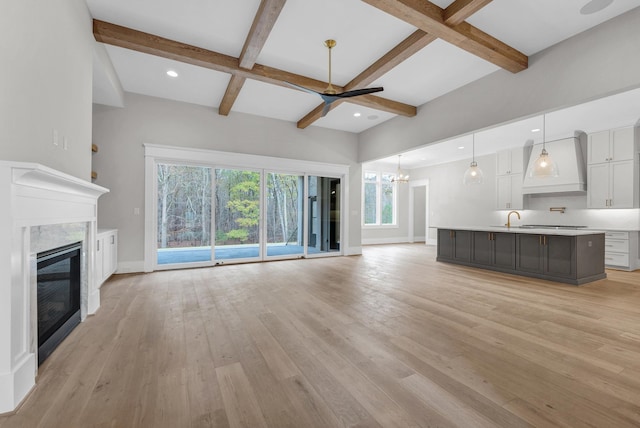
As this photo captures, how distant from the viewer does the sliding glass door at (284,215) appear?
244 inches

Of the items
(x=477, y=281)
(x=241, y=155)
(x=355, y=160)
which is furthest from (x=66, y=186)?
(x=355, y=160)

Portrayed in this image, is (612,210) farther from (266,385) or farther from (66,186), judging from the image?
(66,186)

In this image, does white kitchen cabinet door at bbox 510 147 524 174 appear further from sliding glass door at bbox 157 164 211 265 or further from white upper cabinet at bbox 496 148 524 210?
sliding glass door at bbox 157 164 211 265

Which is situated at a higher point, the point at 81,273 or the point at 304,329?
the point at 81,273

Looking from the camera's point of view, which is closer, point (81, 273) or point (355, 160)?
point (81, 273)

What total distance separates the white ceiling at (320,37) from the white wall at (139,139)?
0.38 m

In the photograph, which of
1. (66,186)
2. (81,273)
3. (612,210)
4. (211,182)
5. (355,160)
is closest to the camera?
(66,186)

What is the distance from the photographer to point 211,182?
18.2 ft

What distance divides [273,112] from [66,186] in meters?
4.26

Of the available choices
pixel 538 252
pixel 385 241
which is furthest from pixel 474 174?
pixel 385 241

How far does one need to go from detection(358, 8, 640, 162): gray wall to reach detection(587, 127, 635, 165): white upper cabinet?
3914mm

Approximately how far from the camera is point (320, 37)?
3.38 m

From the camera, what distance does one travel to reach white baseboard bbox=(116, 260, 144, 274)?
4.81m

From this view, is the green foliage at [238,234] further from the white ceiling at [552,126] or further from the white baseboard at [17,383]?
the white ceiling at [552,126]
